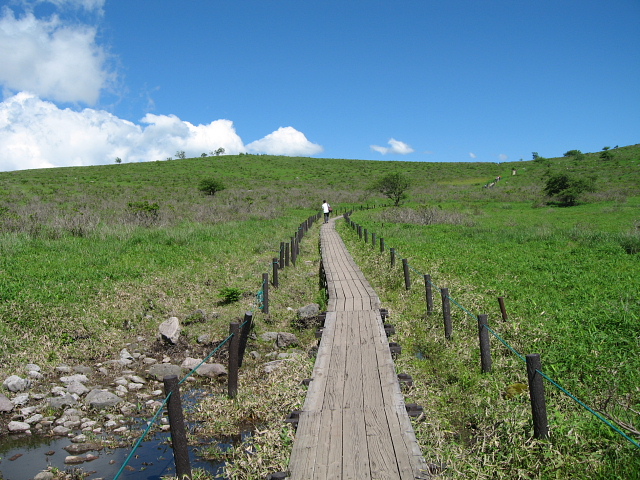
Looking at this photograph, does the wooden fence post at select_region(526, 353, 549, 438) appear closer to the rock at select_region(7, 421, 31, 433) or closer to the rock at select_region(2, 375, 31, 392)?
the rock at select_region(7, 421, 31, 433)

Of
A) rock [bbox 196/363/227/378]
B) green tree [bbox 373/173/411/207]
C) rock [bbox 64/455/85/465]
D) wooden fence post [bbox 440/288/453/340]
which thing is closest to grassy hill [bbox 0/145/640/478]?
wooden fence post [bbox 440/288/453/340]

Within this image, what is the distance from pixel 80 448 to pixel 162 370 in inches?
88.4

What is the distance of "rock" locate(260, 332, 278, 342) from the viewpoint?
8.80m

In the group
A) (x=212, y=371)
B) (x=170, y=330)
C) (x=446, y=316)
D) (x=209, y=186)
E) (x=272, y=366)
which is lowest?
(x=212, y=371)

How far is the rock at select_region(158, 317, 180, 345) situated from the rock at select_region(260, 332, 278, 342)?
1.64 metres

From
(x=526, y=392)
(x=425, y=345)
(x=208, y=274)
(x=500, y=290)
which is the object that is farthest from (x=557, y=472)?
(x=208, y=274)

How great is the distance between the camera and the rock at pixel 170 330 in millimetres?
8666

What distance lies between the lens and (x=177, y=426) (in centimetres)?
414

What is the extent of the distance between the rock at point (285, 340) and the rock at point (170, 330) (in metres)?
1.96

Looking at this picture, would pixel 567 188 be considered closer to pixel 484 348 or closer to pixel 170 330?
pixel 484 348

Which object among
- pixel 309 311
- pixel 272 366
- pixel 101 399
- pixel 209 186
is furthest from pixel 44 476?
pixel 209 186

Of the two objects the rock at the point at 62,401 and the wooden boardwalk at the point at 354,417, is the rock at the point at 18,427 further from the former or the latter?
the wooden boardwalk at the point at 354,417

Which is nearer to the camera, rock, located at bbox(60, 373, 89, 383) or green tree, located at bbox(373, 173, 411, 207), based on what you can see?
rock, located at bbox(60, 373, 89, 383)

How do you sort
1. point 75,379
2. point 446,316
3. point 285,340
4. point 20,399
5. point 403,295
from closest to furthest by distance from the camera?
1. point 20,399
2. point 75,379
3. point 446,316
4. point 285,340
5. point 403,295
